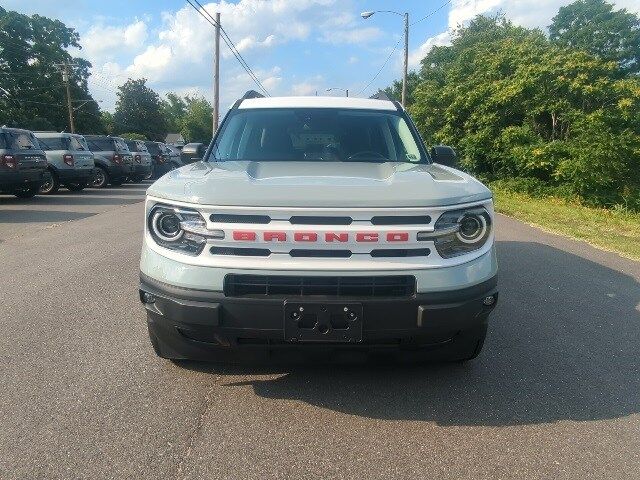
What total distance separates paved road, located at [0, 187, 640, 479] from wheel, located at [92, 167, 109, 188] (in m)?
15.9

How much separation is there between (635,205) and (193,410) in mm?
16426

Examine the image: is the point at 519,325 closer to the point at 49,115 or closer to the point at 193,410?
the point at 193,410

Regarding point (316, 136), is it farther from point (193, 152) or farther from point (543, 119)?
point (543, 119)

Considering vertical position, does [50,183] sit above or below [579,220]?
above

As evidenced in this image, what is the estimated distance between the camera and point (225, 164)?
394 cm

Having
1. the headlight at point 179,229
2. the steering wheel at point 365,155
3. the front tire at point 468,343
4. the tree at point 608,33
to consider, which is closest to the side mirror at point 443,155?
the steering wheel at point 365,155

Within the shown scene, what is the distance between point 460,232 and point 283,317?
104 cm

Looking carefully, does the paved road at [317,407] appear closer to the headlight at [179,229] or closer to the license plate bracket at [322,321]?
the license plate bracket at [322,321]

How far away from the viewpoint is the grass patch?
9406 millimetres

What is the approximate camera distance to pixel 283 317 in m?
2.81

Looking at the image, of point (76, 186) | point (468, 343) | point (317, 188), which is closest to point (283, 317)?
point (317, 188)

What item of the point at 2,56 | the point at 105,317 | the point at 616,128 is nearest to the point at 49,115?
the point at 2,56

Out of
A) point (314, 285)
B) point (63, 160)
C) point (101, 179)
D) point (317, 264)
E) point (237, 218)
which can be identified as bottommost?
point (101, 179)

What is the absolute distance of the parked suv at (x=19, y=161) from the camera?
41.6 feet
